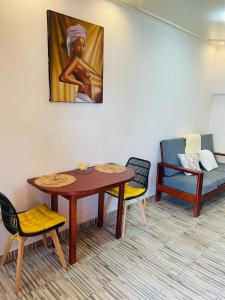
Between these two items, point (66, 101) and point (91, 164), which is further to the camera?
point (91, 164)

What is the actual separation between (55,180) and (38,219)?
1.22ft

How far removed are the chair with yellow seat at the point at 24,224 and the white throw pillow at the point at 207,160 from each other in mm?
2716

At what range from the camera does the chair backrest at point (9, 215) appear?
5.66ft

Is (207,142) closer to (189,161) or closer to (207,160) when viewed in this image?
(207,160)

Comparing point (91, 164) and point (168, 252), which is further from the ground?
point (91, 164)

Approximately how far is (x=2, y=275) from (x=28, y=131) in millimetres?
1253

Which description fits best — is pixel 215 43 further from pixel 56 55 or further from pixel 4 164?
pixel 4 164

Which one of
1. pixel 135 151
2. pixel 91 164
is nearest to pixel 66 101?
pixel 91 164

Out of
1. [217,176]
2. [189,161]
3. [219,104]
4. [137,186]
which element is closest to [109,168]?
[137,186]

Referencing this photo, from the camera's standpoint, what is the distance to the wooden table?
6.45 feet

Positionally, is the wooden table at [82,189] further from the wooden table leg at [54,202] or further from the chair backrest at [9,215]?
the chair backrest at [9,215]

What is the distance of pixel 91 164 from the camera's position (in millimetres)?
2758

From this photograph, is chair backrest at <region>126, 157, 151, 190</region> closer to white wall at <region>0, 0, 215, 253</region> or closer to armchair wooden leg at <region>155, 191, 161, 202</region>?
white wall at <region>0, 0, 215, 253</region>

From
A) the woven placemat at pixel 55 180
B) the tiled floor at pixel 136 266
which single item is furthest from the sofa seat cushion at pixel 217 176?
the woven placemat at pixel 55 180
